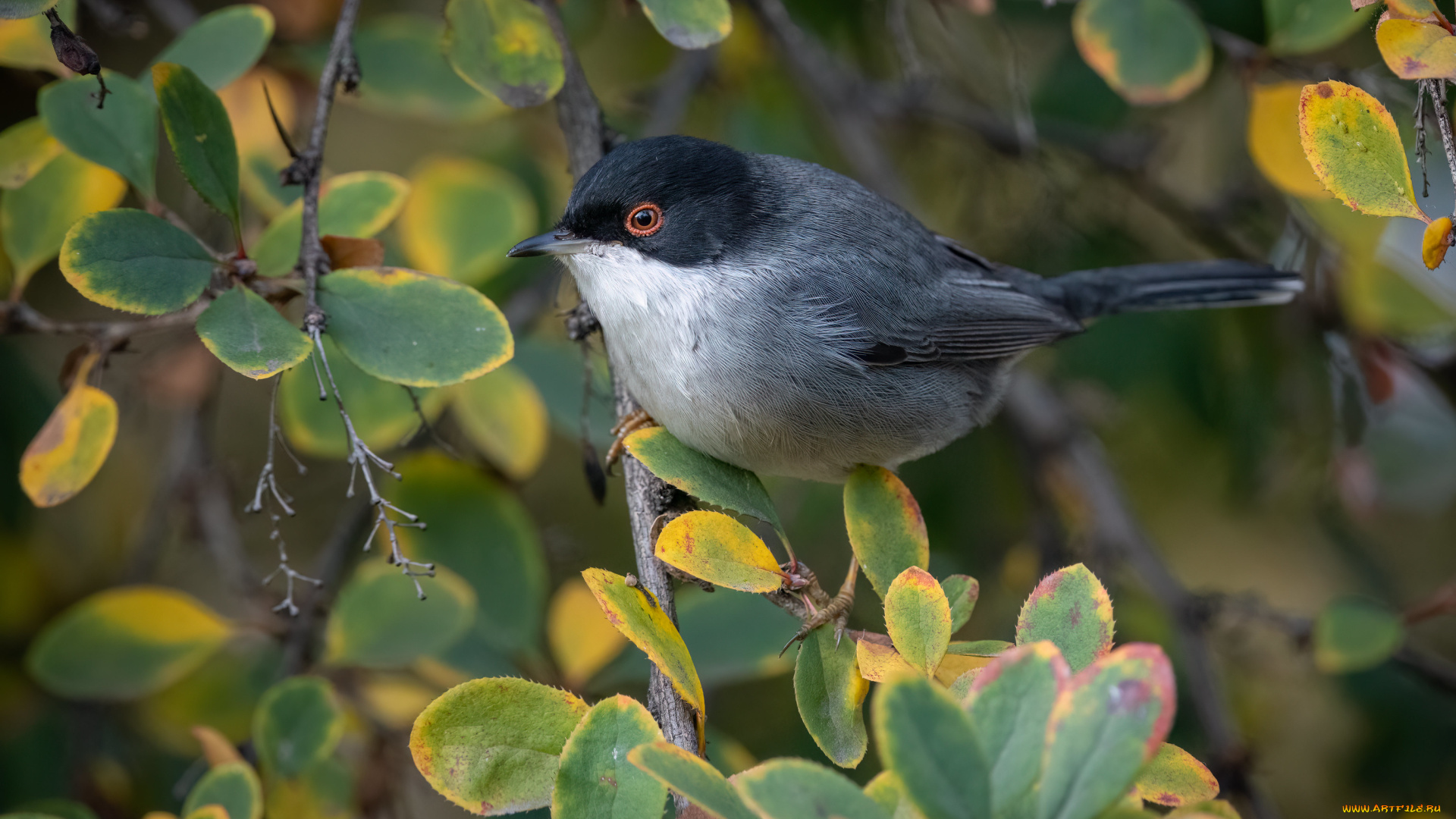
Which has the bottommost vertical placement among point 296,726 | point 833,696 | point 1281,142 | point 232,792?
point 296,726

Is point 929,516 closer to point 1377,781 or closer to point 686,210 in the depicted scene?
point 686,210

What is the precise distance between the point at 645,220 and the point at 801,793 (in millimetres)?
1936

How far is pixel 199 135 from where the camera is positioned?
77.3 inches

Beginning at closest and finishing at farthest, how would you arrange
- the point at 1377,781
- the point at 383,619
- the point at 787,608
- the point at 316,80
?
the point at 787,608 → the point at 383,619 → the point at 316,80 → the point at 1377,781

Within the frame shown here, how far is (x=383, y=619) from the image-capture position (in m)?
2.63

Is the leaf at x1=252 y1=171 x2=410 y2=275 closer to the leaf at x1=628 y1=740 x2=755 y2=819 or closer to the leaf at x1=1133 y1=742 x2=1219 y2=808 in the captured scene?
the leaf at x1=628 y1=740 x2=755 y2=819

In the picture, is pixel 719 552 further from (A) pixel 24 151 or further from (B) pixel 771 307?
(A) pixel 24 151

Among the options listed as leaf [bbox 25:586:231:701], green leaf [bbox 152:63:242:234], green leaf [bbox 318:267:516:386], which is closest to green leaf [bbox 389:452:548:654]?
leaf [bbox 25:586:231:701]

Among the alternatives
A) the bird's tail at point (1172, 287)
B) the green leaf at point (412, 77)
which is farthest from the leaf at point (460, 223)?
the bird's tail at point (1172, 287)

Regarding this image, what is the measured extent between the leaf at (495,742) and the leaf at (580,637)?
1006mm

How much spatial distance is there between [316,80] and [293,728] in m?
2.28

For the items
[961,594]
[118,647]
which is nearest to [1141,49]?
[961,594]

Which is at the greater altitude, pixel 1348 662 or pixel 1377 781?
pixel 1348 662

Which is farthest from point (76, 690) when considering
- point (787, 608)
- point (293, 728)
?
point (787, 608)
